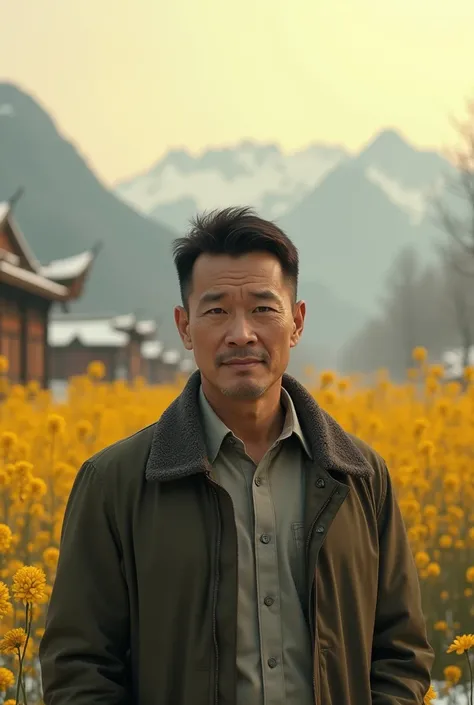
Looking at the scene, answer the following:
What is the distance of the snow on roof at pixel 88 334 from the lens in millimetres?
36156

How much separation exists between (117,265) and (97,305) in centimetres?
1495

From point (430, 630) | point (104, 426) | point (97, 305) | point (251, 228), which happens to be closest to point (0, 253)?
point (104, 426)

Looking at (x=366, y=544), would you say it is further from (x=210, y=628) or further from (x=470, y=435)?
(x=470, y=435)

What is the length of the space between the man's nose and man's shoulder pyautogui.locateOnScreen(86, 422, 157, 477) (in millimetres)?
257

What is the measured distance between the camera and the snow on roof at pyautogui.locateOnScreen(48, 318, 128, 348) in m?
36.2

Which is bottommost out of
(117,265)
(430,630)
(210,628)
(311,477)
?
→ (430,630)

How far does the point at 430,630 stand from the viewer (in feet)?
13.8

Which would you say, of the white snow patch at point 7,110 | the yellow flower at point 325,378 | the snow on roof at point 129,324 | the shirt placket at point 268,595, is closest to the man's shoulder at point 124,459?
the shirt placket at point 268,595

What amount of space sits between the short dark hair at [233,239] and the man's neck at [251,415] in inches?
9.0

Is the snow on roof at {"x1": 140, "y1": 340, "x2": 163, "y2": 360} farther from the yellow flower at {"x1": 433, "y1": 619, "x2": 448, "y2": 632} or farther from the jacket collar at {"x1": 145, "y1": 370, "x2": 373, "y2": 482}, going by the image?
the jacket collar at {"x1": 145, "y1": 370, "x2": 373, "y2": 482}

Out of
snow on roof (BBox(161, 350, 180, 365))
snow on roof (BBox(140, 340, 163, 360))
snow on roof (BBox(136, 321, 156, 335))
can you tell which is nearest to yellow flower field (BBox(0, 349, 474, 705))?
snow on roof (BBox(136, 321, 156, 335))

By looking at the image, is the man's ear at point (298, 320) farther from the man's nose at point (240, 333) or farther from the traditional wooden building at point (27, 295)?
the traditional wooden building at point (27, 295)

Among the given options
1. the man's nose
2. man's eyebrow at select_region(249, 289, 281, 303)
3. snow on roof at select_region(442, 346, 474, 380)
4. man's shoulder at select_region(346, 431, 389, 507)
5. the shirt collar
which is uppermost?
snow on roof at select_region(442, 346, 474, 380)

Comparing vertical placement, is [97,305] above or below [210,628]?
above
